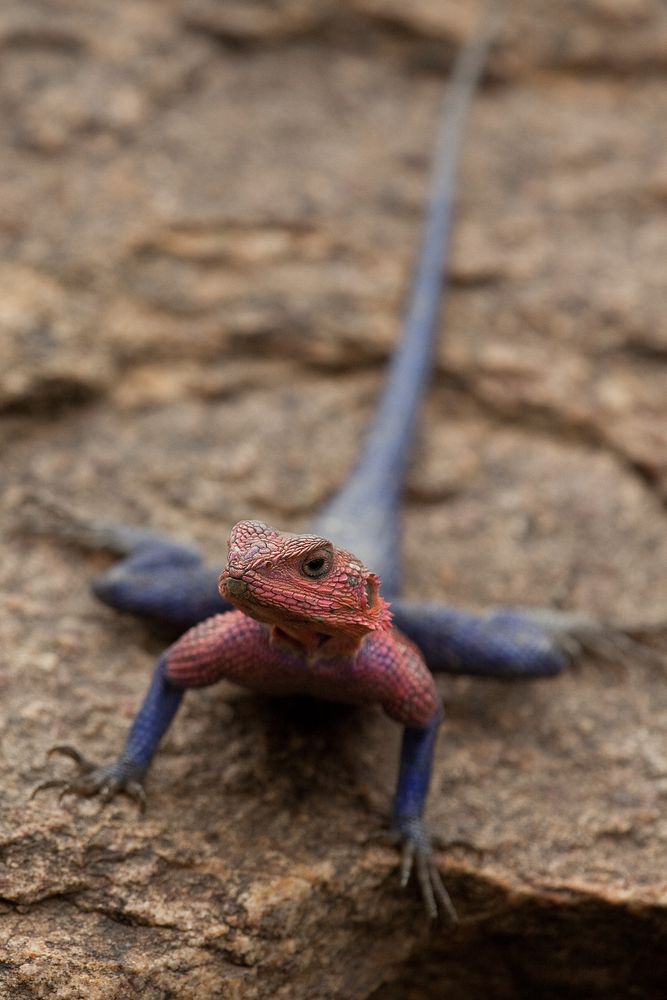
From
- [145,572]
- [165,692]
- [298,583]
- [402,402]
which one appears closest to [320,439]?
[402,402]

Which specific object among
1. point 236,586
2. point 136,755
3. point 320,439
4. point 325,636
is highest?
point 236,586

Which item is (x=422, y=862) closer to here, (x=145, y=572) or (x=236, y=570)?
(x=236, y=570)

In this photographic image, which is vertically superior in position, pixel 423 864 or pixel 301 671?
pixel 301 671

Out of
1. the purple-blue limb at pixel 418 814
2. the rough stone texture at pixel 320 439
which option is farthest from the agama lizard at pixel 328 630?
the rough stone texture at pixel 320 439

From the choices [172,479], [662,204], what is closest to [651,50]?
[662,204]

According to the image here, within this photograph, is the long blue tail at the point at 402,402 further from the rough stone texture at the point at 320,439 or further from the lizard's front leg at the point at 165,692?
the lizard's front leg at the point at 165,692

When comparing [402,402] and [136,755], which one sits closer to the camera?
[136,755]

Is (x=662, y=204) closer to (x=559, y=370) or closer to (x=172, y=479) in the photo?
(x=559, y=370)
